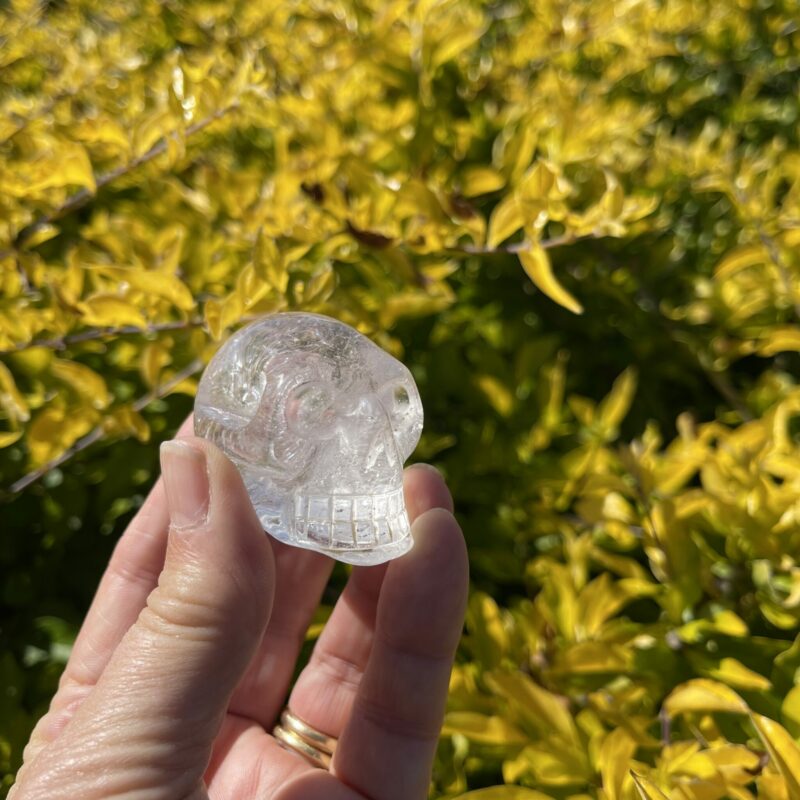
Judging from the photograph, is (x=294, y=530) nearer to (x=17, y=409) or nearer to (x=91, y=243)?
(x=17, y=409)

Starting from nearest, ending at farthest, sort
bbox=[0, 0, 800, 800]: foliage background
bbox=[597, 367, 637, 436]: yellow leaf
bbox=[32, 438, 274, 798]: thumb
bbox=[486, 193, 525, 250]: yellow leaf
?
Answer: 1. bbox=[32, 438, 274, 798]: thumb
2. bbox=[0, 0, 800, 800]: foliage background
3. bbox=[486, 193, 525, 250]: yellow leaf
4. bbox=[597, 367, 637, 436]: yellow leaf

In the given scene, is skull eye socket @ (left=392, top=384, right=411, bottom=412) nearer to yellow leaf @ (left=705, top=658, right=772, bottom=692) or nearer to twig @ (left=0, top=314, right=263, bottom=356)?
twig @ (left=0, top=314, right=263, bottom=356)

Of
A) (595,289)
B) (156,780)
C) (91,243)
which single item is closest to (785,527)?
(595,289)

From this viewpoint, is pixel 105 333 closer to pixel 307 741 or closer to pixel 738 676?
pixel 307 741

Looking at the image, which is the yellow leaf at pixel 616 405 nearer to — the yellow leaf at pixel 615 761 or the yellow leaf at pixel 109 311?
the yellow leaf at pixel 615 761

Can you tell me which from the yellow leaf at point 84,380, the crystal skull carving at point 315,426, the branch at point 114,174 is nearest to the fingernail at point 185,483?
the crystal skull carving at point 315,426

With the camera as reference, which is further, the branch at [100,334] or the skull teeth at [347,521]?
the branch at [100,334]

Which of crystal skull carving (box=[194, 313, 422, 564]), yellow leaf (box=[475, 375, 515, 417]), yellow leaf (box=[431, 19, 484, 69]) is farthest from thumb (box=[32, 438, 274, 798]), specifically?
yellow leaf (box=[431, 19, 484, 69])

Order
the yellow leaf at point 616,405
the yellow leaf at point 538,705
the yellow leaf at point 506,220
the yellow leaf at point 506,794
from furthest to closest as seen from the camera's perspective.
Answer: the yellow leaf at point 616,405
the yellow leaf at point 506,220
the yellow leaf at point 538,705
the yellow leaf at point 506,794
